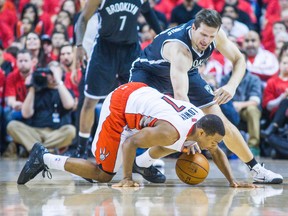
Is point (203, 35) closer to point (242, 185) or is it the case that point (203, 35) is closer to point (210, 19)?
point (210, 19)

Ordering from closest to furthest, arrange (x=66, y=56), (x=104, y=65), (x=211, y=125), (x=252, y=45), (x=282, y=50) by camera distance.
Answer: (x=211, y=125)
(x=104, y=65)
(x=282, y=50)
(x=66, y=56)
(x=252, y=45)

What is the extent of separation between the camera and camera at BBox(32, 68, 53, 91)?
10.4 meters

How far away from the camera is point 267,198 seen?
229 inches

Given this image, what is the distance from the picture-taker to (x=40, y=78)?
10438 mm

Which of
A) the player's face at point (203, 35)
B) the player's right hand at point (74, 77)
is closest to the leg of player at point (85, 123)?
the player's right hand at point (74, 77)

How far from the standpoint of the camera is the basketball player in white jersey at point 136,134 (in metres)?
6.13

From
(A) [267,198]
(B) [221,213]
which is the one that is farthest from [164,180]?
(B) [221,213]

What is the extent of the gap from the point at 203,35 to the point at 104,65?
2090 millimetres

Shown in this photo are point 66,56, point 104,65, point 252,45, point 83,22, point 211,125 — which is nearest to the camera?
point 211,125

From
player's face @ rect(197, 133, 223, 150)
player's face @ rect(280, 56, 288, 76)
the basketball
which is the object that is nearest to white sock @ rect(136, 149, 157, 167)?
the basketball

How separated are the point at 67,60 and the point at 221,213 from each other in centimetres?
682

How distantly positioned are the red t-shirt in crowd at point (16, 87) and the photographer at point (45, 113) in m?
0.27

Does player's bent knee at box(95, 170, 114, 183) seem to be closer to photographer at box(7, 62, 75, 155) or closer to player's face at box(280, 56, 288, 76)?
photographer at box(7, 62, 75, 155)

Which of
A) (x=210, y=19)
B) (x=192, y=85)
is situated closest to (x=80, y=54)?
(x=192, y=85)
